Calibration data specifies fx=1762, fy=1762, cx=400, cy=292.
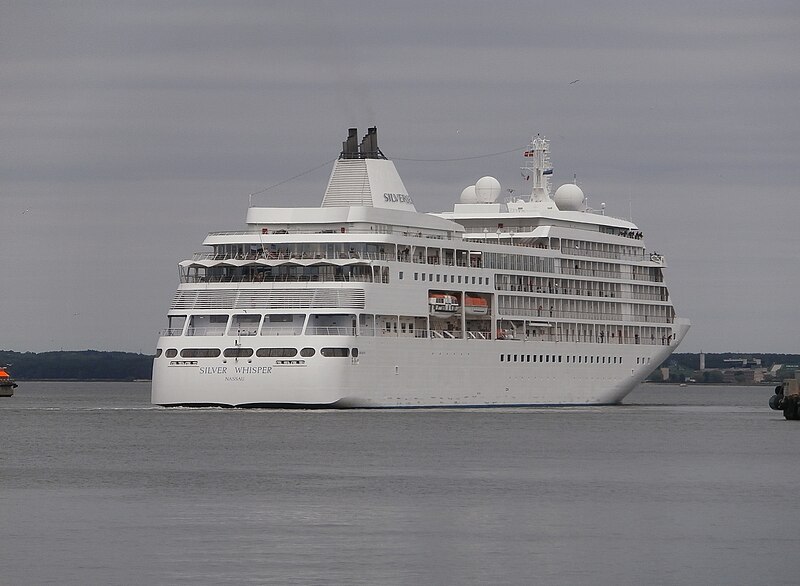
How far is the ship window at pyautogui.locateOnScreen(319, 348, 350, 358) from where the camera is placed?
8581cm

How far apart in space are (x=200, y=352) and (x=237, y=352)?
6.70ft

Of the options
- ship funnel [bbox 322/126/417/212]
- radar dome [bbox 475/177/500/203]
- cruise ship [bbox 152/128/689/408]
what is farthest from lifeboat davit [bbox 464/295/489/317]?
radar dome [bbox 475/177/500/203]

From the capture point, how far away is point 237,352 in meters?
86.4

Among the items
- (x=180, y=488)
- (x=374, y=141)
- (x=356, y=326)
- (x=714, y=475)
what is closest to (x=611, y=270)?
(x=374, y=141)

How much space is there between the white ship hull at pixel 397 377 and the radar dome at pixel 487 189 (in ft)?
38.0

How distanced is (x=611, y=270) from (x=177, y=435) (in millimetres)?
45045

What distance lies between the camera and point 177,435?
7406cm

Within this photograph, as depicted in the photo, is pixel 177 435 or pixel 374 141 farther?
pixel 374 141

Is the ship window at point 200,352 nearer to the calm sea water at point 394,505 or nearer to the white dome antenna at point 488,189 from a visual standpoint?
the calm sea water at point 394,505

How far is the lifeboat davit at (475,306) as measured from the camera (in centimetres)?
9862

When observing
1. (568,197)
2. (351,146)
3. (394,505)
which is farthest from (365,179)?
(394,505)

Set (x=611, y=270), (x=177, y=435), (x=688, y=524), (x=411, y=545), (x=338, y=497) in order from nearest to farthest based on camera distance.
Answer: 1. (x=411, y=545)
2. (x=688, y=524)
3. (x=338, y=497)
4. (x=177, y=435)
5. (x=611, y=270)

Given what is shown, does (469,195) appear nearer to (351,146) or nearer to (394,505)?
Result: (351,146)

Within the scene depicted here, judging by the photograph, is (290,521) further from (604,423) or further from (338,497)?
(604,423)
